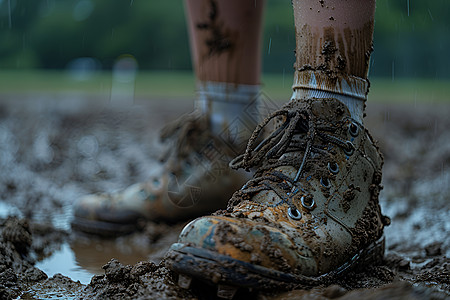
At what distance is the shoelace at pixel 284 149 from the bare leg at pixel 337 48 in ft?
0.31

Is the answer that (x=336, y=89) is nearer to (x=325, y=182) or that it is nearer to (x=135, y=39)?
(x=325, y=182)

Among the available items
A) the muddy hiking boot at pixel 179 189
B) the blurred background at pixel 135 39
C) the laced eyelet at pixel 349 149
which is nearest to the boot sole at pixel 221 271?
the laced eyelet at pixel 349 149

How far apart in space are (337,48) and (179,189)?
0.83 metres

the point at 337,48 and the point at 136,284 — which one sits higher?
the point at 337,48

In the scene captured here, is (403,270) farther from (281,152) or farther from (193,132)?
(193,132)

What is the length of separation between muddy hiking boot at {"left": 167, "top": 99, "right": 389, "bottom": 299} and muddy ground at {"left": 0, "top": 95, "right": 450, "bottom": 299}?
0.06 meters

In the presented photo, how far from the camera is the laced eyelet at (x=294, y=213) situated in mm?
1225

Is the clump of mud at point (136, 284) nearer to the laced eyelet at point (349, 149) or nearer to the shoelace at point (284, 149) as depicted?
the shoelace at point (284, 149)

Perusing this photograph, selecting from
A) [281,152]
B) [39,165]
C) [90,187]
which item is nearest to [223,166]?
[281,152]

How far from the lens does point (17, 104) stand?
20.6 feet

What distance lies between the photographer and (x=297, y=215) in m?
1.23

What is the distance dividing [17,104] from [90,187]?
4019mm

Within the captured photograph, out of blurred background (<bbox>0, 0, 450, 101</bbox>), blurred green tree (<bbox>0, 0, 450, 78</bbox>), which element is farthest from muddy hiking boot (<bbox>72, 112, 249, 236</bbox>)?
blurred green tree (<bbox>0, 0, 450, 78</bbox>)

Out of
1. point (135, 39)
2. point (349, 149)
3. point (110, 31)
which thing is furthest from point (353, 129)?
point (110, 31)
